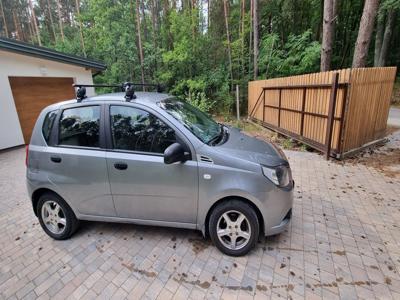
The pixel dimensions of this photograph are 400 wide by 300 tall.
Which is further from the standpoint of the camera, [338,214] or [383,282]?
[338,214]

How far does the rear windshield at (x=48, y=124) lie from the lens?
9.37 feet

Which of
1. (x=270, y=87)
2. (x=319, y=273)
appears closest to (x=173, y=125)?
(x=319, y=273)

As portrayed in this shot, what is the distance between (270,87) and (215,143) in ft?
24.4

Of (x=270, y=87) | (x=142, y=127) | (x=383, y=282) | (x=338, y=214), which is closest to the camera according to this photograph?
(x=383, y=282)

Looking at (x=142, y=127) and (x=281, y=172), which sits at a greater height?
(x=142, y=127)

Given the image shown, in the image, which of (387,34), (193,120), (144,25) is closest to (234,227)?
(193,120)

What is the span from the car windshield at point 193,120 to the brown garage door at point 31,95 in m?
7.36

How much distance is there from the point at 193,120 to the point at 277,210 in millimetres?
1410

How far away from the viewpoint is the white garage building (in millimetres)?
7188

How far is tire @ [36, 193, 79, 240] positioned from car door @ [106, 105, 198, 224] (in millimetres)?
760

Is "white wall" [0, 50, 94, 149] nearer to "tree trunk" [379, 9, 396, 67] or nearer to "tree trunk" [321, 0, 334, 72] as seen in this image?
"tree trunk" [321, 0, 334, 72]

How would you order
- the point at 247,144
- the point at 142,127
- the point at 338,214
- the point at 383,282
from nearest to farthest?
the point at 383,282 < the point at 142,127 < the point at 247,144 < the point at 338,214

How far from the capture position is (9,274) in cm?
249

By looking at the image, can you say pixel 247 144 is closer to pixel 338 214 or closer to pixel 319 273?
pixel 319 273
